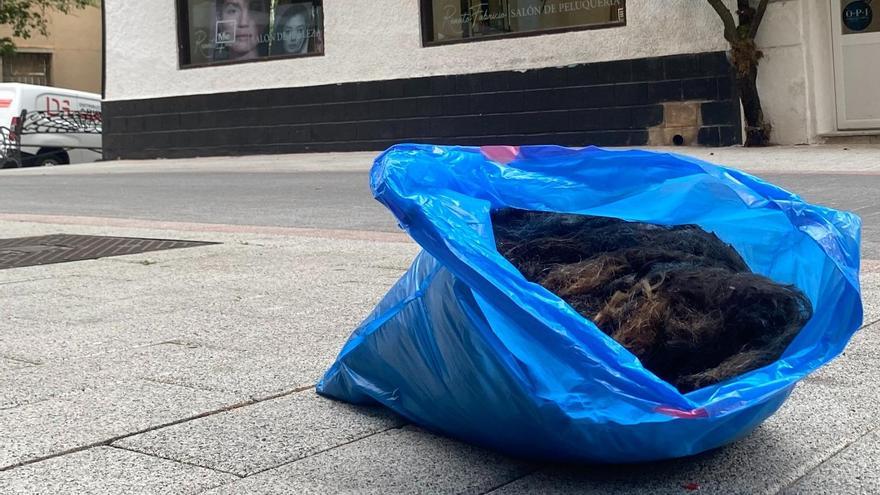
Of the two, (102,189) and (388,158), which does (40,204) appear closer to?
(102,189)

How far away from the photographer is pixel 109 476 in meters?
2.85

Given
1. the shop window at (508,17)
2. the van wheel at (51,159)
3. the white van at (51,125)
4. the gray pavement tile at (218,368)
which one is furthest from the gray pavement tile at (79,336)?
the van wheel at (51,159)

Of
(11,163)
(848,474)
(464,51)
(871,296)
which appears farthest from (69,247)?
(11,163)

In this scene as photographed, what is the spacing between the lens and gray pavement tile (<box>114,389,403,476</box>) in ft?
9.81

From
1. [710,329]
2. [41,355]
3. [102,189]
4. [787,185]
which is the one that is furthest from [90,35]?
[710,329]

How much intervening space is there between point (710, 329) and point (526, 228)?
0.64 metres

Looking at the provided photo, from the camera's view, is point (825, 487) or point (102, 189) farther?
point (102, 189)

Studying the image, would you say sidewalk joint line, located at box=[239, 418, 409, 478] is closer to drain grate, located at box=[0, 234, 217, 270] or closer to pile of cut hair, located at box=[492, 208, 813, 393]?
pile of cut hair, located at box=[492, 208, 813, 393]

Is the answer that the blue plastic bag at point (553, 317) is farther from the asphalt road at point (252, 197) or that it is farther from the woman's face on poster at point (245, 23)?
the woman's face on poster at point (245, 23)

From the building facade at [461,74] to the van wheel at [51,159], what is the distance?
270 centimetres

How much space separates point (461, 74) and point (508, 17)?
1.01 metres

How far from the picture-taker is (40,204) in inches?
456

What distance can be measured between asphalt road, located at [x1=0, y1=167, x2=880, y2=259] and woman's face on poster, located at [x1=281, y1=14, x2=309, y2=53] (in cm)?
307

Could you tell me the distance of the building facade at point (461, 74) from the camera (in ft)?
43.7
